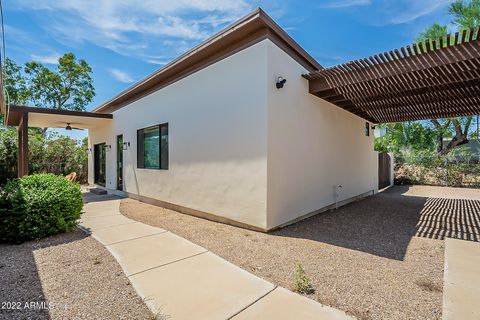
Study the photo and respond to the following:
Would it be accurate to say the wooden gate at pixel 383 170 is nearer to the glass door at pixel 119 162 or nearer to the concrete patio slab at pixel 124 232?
the concrete patio slab at pixel 124 232

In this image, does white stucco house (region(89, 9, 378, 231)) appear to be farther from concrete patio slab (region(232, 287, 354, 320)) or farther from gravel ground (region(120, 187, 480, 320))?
concrete patio slab (region(232, 287, 354, 320))

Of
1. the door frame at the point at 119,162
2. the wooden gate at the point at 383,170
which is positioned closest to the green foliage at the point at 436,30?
the wooden gate at the point at 383,170

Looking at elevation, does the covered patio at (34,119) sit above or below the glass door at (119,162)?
above

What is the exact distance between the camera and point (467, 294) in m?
2.59

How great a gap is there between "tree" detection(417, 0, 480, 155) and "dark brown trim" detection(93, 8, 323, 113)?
450 inches

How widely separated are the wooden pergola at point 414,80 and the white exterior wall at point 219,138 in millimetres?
1794

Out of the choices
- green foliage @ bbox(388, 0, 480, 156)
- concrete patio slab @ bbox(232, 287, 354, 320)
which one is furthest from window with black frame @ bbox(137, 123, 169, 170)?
green foliage @ bbox(388, 0, 480, 156)

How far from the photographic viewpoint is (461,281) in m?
2.88

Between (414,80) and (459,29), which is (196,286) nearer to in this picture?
(414,80)

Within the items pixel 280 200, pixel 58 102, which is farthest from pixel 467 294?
pixel 58 102

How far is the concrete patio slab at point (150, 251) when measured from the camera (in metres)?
3.25

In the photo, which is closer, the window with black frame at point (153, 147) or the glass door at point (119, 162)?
the window with black frame at point (153, 147)

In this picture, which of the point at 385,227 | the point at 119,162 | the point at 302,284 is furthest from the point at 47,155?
the point at 385,227

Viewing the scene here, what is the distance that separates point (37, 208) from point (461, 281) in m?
6.36
